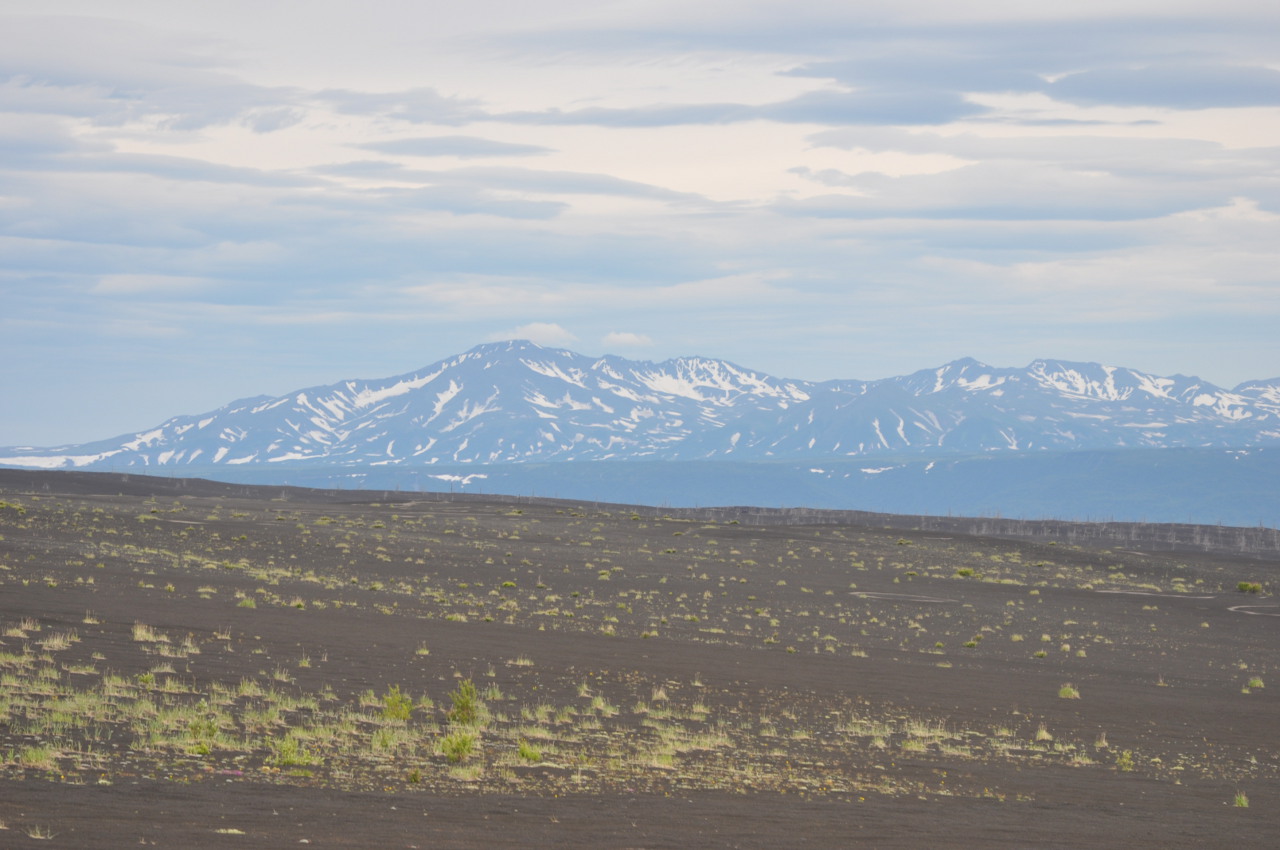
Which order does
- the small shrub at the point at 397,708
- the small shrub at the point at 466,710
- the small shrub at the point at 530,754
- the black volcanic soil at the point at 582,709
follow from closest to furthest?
the black volcanic soil at the point at 582,709 → the small shrub at the point at 530,754 → the small shrub at the point at 397,708 → the small shrub at the point at 466,710

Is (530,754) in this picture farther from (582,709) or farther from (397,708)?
(582,709)

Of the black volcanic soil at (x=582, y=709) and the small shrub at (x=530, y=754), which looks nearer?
the black volcanic soil at (x=582, y=709)

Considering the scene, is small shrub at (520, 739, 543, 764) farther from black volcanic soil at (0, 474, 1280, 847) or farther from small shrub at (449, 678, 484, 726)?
small shrub at (449, 678, 484, 726)

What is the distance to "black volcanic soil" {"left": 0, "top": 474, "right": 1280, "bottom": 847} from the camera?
43.9 feet

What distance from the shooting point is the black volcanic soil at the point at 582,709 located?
13375 mm

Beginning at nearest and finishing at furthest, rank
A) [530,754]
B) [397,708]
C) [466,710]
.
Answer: [530,754] < [397,708] < [466,710]

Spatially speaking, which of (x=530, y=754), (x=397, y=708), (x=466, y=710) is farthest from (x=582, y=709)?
(x=530, y=754)

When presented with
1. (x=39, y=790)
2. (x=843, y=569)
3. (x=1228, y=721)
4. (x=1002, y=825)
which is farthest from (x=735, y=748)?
(x=843, y=569)

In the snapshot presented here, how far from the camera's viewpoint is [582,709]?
72.4 feet

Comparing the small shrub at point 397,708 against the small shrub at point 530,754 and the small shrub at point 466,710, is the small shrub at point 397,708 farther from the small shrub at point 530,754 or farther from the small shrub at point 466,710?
the small shrub at point 530,754

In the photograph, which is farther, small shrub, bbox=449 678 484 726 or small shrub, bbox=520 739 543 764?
small shrub, bbox=449 678 484 726

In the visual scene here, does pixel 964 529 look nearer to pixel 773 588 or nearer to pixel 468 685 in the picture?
pixel 773 588

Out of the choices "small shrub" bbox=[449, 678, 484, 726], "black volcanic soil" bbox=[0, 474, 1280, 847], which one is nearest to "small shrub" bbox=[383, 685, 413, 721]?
"black volcanic soil" bbox=[0, 474, 1280, 847]

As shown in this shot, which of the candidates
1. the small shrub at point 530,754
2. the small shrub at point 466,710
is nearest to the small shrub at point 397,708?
the small shrub at point 466,710
